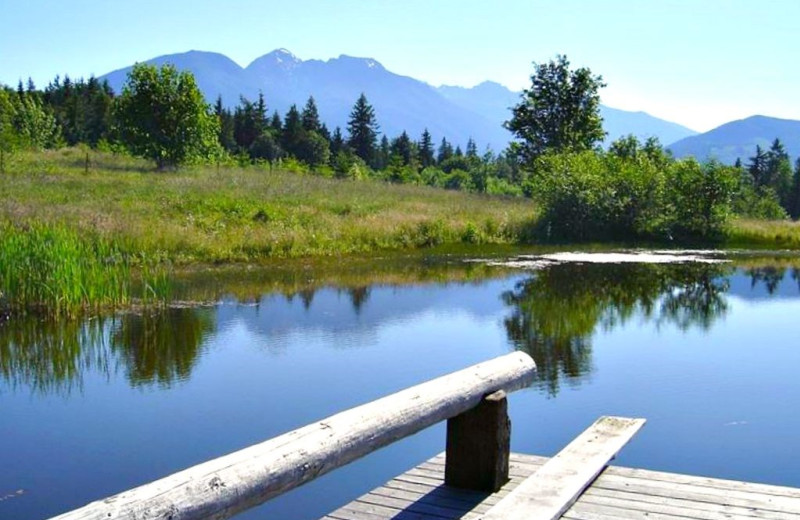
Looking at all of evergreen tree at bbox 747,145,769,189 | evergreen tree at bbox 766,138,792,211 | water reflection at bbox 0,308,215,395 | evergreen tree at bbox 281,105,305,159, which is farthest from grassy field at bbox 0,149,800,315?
evergreen tree at bbox 747,145,769,189

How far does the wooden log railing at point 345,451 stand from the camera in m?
3.29

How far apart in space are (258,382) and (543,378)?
11.7 ft

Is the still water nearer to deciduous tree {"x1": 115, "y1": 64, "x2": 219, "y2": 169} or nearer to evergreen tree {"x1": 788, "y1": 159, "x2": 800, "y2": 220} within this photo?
deciduous tree {"x1": 115, "y1": 64, "x2": 219, "y2": 169}

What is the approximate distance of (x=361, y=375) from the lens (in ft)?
37.4

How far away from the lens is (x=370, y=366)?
12.0 m

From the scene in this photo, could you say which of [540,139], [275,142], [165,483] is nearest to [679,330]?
[165,483]

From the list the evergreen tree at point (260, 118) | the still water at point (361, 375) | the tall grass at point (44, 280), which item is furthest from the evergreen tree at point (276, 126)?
the tall grass at point (44, 280)

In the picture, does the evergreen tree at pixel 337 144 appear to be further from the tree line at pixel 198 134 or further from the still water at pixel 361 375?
the still water at pixel 361 375

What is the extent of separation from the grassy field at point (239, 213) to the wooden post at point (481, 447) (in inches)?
577

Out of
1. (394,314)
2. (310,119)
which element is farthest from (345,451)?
(310,119)

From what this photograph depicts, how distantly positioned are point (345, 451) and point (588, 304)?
47.0 feet

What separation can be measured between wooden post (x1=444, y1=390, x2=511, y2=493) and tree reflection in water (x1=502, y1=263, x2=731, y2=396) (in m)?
4.89

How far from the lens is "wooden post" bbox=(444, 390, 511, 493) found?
5.60m

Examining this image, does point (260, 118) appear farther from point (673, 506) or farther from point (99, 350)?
point (673, 506)
